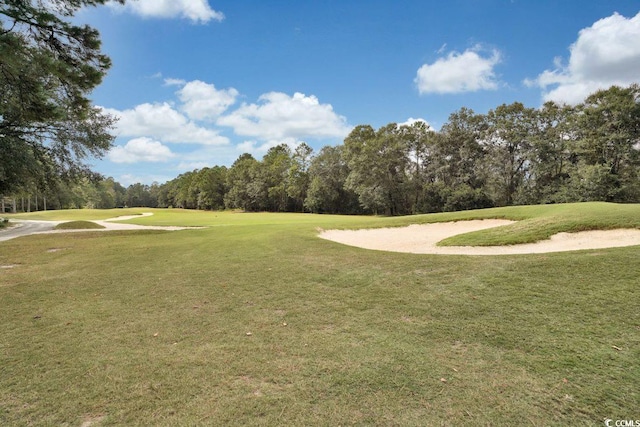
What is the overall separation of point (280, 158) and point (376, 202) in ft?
99.7

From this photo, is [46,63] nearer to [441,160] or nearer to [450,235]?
[450,235]

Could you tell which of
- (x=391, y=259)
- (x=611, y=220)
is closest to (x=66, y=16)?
(x=391, y=259)

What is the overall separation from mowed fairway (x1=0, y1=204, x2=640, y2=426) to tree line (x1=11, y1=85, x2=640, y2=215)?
26.8 metres

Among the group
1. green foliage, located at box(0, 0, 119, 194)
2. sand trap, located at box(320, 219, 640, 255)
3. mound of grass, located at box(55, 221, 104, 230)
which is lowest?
sand trap, located at box(320, 219, 640, 255)

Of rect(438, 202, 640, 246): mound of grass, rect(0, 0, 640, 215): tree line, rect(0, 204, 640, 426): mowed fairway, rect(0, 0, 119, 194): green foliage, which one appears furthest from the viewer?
rect(0, 0, 640, 215): tree line

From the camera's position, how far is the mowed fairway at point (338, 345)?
298 centimetres

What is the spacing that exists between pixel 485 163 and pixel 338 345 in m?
46.9

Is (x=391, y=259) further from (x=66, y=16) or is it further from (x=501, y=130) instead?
(x=501, y=130)

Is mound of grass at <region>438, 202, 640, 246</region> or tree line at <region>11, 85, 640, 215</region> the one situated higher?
tree line at <region>11, 85, 640, 215</region>

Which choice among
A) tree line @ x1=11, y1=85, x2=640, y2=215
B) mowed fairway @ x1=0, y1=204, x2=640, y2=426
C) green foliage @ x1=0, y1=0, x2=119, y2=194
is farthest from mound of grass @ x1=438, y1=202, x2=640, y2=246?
tree line @ x1=11, y1=85, x2=640, y2=215

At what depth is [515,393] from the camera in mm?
3105

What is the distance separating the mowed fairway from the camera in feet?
9.77

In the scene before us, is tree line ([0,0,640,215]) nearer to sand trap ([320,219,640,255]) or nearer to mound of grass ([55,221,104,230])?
mound of grass ([55,221,104,230])

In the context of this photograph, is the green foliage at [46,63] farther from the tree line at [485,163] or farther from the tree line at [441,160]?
the tree line at [485,163]
